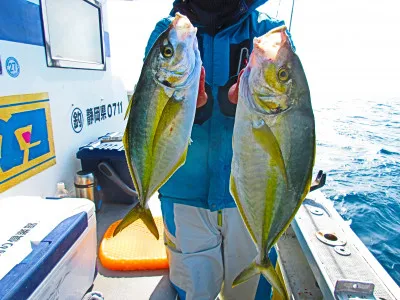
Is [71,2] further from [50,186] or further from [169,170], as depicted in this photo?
[169,170]

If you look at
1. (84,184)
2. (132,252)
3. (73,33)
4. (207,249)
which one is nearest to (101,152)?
(84,184)

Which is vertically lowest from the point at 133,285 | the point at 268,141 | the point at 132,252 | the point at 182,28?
the point at 133,285

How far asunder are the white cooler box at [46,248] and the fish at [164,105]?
748 millimetres

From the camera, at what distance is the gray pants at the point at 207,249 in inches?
80.0

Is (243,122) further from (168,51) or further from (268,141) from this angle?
(168,51)

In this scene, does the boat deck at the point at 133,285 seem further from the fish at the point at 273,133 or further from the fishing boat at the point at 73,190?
the fish at the point at 273,133

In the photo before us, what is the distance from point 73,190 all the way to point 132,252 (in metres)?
1.27

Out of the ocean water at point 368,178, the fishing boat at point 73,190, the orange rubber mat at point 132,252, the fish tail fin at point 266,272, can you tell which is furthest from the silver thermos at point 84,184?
the ocean water at point 368,178

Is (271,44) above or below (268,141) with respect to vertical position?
above

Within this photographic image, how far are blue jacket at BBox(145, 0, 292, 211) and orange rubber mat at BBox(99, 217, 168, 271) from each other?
103cm

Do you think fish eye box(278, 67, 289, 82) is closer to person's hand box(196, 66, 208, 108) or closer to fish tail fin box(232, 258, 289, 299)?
person's hand box(196, 66, 208, 108)

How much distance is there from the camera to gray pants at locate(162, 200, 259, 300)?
2.03 m

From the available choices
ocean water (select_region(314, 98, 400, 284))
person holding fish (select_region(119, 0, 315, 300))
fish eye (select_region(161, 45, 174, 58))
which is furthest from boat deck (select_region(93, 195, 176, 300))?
ocean water (select_region(314, 98, 400, 284))

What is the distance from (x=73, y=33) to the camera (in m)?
3.66
